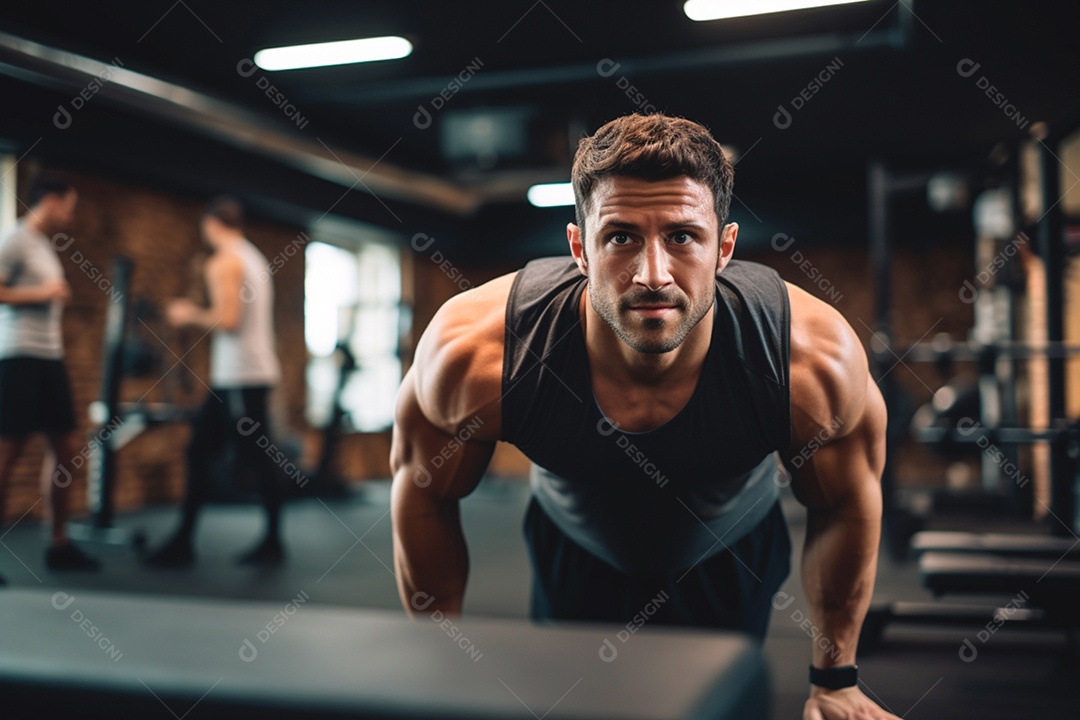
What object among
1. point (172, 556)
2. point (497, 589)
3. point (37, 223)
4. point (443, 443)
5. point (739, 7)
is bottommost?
point (497, 589)

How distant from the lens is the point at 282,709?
0.44 metres

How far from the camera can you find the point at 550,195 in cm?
751

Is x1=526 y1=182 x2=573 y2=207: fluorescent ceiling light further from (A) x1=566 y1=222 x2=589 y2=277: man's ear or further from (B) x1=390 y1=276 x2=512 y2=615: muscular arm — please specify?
(B) x1=390 y1=276 x2=512 y2=615: muscular arm

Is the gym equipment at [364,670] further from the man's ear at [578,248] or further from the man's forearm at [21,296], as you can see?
the man's forearm at [21,296]

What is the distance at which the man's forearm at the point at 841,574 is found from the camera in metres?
1.43

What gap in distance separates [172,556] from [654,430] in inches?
105

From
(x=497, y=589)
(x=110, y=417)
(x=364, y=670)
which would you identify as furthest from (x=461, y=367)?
(x=110, y=417)

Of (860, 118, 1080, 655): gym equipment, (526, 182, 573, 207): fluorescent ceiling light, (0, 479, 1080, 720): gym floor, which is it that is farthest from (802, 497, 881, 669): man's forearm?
(526, 182, 573, 207): fluorescent ceiling light

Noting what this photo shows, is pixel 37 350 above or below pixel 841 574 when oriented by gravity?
above

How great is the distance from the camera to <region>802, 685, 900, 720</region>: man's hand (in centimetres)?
135

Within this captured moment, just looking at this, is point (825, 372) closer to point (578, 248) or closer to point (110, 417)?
point (578, 248)

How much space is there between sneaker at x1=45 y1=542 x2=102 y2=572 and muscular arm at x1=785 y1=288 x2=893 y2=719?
2.79 metres

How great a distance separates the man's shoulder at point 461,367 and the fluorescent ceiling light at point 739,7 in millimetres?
2805

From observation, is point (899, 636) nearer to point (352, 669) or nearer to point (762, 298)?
point (762, 298)
